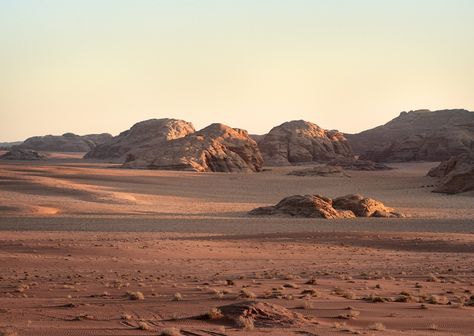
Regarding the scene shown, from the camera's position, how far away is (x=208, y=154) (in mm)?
89438

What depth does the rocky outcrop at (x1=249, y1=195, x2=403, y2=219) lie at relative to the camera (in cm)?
4100

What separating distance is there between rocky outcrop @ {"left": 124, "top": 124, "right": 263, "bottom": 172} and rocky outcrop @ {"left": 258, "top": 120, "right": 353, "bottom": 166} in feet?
52.8

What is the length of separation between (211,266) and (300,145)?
93.6 m

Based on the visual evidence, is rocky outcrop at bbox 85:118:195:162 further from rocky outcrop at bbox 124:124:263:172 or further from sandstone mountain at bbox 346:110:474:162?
sandstone mountain at bbox 346:110:474:162

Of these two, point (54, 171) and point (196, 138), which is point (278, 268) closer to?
point (54, 171)

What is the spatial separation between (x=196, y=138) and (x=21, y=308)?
7772 cm

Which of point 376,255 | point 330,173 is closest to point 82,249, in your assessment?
A: point 376,255

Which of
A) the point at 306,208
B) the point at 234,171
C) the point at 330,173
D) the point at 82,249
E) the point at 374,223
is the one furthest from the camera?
the point at 234,171

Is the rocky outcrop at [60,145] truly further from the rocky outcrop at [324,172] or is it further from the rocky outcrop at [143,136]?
the rocky outcrop at [324,172]

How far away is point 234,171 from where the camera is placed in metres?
87.9

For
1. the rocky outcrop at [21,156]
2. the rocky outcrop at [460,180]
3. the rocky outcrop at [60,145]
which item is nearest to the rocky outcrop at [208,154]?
the rocky outcrop at [460,180]

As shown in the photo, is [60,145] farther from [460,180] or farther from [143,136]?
[460,180]

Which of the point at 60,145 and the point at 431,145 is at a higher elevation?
the point at 60,145

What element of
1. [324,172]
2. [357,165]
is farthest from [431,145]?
[324,172]
